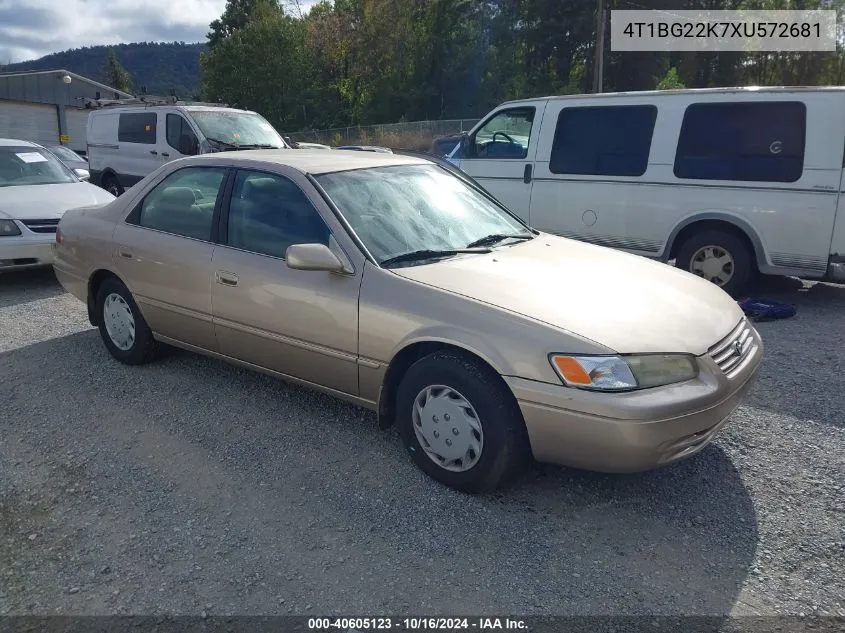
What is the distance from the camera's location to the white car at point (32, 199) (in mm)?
7145

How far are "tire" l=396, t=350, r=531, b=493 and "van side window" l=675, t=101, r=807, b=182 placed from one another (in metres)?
4.54

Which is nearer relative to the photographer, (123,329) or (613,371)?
(613,371)

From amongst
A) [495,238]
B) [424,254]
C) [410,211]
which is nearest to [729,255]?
[495,238]

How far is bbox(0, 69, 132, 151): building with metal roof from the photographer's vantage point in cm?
3328

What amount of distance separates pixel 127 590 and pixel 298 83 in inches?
1910

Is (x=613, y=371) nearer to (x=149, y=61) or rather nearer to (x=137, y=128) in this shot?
(x=137, y=128)

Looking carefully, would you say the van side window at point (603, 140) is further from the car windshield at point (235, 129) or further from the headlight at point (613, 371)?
the car windshield at point (235, 129)

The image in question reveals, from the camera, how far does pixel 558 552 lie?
2846 mm

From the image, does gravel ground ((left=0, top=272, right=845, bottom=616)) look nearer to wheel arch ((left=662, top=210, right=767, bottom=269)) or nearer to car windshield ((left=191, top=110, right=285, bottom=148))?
wheel arch ((left=662, top=210, right=767, bottom=269))

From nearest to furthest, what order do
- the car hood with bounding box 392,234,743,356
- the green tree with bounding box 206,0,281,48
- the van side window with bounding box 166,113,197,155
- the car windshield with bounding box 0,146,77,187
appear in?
the car hood with bounding box 392,234,743,356
the car windshield with bounding box 0,146,77,187
the van side window with bounding box 166,113,197,155
the green tree with bounding box 206,0,281,48

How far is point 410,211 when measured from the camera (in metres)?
3.89

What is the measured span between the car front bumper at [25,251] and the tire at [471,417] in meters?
5.47

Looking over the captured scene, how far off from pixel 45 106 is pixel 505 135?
35.2 m

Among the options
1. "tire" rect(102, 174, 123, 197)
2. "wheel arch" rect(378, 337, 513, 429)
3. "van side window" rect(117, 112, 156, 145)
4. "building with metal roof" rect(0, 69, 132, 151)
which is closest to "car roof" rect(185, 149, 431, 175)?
"wheel arch" rect(378, 337, 513, 429)
